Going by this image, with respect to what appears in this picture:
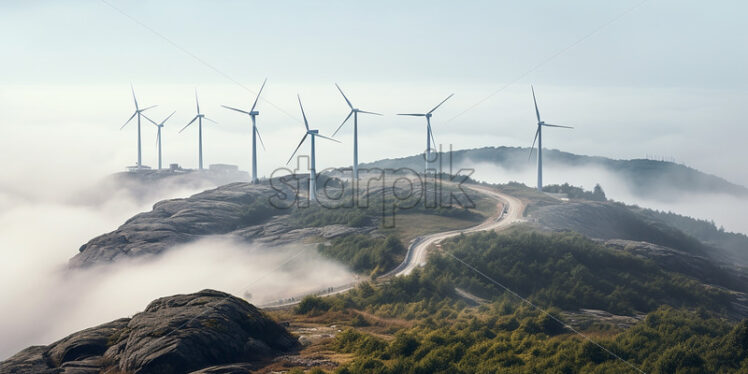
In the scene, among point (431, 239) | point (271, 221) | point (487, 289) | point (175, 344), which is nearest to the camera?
point (175, 344)

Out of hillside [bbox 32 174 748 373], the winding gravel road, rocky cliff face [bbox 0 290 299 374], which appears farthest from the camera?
the winding gravel road

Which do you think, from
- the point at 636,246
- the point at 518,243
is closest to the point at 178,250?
the point at 518,243

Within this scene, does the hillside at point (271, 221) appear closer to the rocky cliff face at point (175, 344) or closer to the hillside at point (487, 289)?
the hillside at point (487, 289)

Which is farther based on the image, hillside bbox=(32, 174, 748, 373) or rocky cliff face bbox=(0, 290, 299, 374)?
hillside bbox=(32, 174, 748, 373)

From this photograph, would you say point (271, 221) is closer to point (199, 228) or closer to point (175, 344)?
point (199, 228)

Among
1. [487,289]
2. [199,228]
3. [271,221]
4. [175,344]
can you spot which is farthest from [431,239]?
[175,344]

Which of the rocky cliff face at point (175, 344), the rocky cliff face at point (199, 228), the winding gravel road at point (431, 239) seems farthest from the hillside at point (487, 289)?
the winding gravel road at point (431, 239)

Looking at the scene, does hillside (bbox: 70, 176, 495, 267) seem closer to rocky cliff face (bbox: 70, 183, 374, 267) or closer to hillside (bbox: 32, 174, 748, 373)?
rocky cliff face (bbox: 70, 183, 374, 267)

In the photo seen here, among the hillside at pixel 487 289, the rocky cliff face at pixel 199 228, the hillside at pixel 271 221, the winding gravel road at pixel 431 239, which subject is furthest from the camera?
the rocky cliff face at pixel 199 228

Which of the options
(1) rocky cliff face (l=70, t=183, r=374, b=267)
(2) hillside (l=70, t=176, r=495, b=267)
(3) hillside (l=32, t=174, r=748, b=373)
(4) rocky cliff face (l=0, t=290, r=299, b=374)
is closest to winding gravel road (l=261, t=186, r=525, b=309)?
(3) hillside (l=32, t=174, r=748, b=373)
